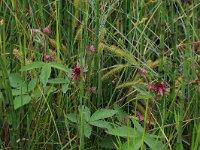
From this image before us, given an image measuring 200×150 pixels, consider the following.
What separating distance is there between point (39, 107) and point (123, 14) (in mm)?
656

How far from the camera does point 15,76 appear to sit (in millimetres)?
1585

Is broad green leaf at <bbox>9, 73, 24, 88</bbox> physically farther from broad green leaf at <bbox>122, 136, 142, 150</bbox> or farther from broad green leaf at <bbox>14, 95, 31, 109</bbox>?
broad green leaf at <bbox>122, 136, 142, 150</bbox>

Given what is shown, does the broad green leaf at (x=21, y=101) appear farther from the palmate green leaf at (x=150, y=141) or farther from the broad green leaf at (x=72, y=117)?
the palmate green leaf at (x=150, y=141)

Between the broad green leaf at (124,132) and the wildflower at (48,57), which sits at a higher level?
the wildflower at (48,57)

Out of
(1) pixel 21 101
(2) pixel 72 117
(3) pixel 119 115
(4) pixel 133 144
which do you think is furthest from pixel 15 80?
(4) pixel 133 144

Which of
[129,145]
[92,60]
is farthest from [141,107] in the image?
[129,145]

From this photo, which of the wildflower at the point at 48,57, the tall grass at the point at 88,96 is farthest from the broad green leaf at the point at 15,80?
the wildflower at the point at 48,57

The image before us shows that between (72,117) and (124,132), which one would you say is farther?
(72,117)

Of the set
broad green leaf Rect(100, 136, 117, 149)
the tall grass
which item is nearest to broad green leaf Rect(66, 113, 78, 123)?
the tall grass

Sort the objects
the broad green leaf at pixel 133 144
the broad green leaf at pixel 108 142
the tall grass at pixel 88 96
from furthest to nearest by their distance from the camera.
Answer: the broad green leaf at pixel 108 142 → the tall grass at pixel 88 96 → the broad green leaf at pixel 133 144

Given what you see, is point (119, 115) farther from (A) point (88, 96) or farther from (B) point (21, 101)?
(B) point (21, 101)

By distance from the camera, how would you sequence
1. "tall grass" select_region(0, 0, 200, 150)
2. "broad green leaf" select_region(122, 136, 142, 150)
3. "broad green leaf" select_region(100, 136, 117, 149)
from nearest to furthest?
1. "broad green leaf" select_region(122, 136, 142, 150)
2. "tall grass" select_region(0, 0, 200, 150)
3. "broad green leaf" select_region(100, 136, 117, 149)

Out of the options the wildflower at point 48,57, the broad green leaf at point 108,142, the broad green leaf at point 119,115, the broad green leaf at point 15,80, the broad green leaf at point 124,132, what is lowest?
the broad green leaf at point 108,142

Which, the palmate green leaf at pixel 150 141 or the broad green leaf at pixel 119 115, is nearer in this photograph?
the palmate green leaf at pixel 150 141
